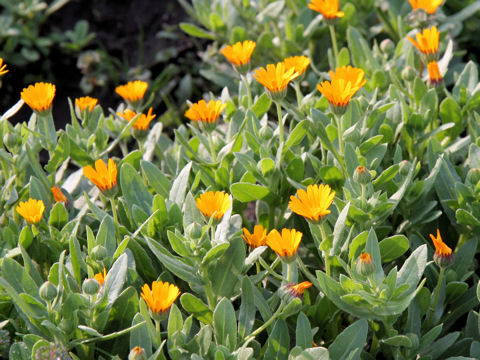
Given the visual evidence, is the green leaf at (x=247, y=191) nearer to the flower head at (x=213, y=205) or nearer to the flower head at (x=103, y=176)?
the flower head at (x=213, y=205)

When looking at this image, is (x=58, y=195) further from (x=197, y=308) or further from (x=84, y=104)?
(x=197, y=308)

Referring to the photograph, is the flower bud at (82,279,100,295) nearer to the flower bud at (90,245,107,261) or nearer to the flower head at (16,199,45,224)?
the flower bud at (90,245,107,261)

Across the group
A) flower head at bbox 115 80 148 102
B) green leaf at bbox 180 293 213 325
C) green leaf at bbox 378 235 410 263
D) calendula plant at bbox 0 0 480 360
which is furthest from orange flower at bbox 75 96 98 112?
green leaf at bbox 378 235 410 263

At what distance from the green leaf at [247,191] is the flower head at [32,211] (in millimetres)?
545

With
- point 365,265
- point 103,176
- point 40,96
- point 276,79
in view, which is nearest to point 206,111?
point 276,79

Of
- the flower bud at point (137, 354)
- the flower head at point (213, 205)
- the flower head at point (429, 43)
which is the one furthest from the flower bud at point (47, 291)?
Answer: the flower head at point (429, 43)

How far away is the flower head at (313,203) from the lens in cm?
171

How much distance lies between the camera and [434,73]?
2334mm

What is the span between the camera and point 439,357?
6.33ft

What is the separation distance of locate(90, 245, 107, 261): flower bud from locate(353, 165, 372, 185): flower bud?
2.24 ft

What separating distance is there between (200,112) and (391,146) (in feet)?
2.31

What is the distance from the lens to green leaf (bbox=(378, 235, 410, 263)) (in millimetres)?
1843

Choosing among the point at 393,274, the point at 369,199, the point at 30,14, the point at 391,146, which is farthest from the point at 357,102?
the point at 30,14

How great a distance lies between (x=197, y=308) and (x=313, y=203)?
0.40 metres
